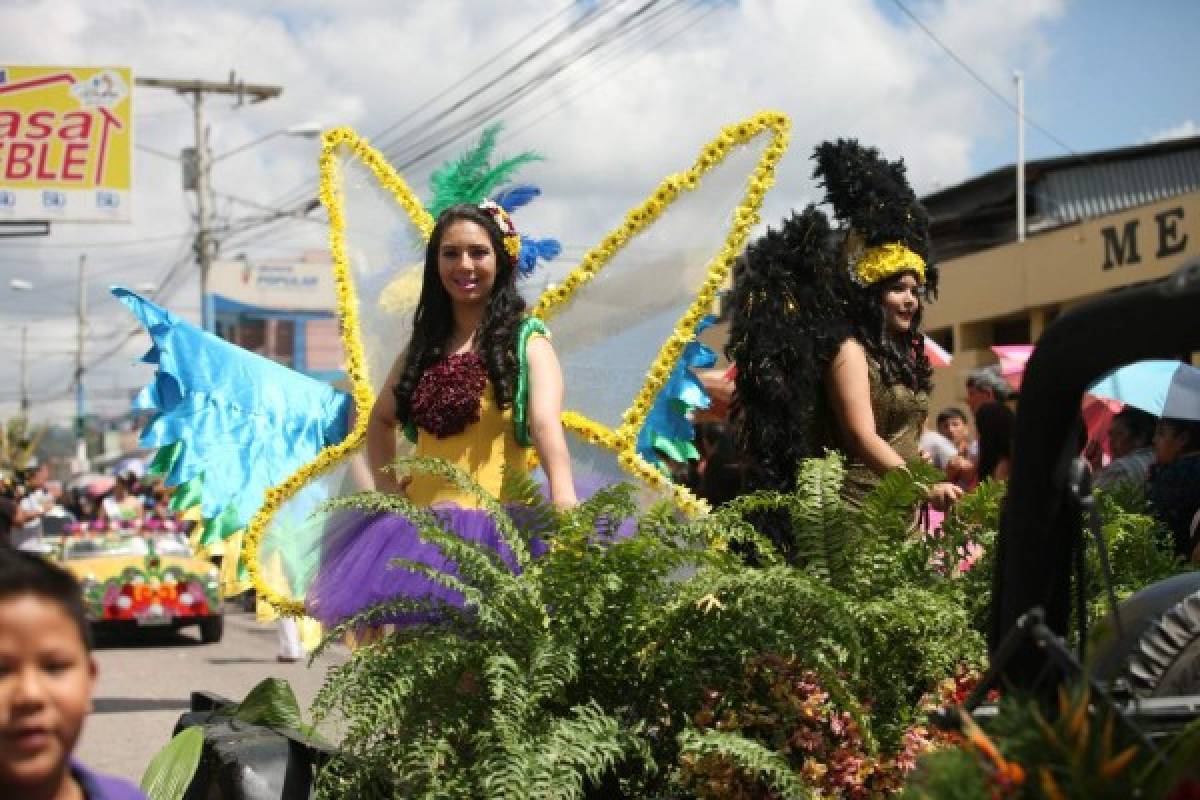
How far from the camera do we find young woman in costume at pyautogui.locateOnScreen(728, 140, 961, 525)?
4.86m

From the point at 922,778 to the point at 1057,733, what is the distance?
16 centimetres

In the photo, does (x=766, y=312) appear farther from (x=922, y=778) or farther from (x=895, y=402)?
(x=922, y=778)

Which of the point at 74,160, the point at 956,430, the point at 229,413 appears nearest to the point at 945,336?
the point at 74,160

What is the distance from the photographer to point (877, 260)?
17.1 feet

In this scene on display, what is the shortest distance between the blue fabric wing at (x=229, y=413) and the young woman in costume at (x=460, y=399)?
108 cm

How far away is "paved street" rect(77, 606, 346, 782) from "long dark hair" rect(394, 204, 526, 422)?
1.27 m

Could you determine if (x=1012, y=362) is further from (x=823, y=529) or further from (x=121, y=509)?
(x=121, y=509)

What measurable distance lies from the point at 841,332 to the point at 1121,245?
1663cm

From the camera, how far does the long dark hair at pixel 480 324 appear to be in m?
4.83

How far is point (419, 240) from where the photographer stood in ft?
19.4

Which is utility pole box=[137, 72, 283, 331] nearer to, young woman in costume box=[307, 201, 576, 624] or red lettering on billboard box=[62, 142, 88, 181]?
red lettering on billboard box=[62, 142, 88, 181]

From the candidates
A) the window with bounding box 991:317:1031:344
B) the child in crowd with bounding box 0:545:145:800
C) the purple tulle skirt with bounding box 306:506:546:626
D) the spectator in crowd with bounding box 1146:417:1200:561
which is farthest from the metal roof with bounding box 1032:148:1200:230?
the child in crowd with bounding box 0:545:145:800

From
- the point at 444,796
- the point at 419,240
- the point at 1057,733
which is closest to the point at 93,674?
the point at 444,796

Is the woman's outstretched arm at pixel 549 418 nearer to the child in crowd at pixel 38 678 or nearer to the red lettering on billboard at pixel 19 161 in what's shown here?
the child in crowd at pixel 38 678
